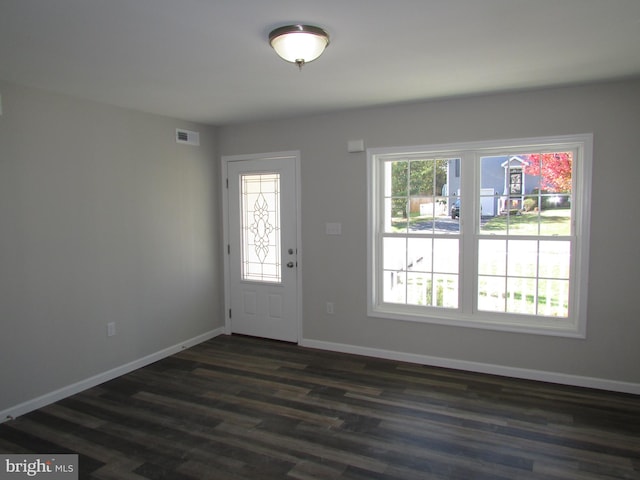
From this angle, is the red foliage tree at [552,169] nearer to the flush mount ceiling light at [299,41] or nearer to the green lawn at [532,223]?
the green lawn at [532,223]

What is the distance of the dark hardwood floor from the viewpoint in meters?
2.50

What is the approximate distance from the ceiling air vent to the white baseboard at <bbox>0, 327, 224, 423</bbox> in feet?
7.15

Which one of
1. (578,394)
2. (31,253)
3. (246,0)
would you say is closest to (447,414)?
(578,394)

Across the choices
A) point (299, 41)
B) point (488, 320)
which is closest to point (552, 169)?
point (488, 320)

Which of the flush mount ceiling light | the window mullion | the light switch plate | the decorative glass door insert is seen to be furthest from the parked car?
the flush mount ceiling light

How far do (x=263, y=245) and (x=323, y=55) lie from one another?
104 inches

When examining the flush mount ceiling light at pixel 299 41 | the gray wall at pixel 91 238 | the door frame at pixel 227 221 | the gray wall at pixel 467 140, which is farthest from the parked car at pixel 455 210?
the gray wall at pixel 91 238

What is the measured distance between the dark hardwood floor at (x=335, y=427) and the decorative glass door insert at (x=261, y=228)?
48.8 inches

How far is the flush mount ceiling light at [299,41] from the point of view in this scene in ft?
7.29

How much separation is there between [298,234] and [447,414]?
234cm

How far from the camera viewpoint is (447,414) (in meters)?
3.12

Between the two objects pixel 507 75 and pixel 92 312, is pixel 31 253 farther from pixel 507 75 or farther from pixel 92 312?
pixel 507 75

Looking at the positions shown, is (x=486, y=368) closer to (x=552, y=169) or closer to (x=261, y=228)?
(x=552, y=169)

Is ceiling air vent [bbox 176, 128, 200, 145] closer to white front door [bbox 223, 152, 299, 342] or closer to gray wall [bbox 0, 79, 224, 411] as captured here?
gray wall [bbox 0, 79, 224, 411]
